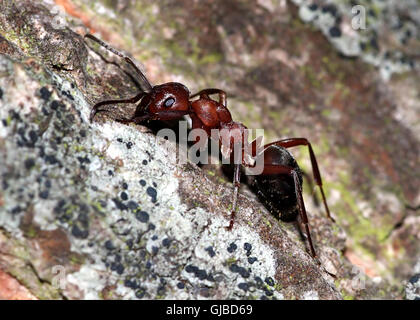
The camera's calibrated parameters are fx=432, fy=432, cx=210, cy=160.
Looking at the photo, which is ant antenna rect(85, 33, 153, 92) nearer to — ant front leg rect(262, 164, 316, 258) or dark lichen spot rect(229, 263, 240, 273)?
ant front leg rect(262, 164, 316, 258)

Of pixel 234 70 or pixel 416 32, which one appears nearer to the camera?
pixel 234 70

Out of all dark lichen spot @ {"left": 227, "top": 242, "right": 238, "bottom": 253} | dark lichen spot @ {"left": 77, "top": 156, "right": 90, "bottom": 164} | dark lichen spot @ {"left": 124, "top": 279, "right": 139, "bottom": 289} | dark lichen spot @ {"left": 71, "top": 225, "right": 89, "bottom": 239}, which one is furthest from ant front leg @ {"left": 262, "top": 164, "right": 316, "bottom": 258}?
dark lichen spot @ {"left": 71, "top": 225, "right": 89, "bottom": 239}

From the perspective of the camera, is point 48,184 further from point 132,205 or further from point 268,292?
point 268,292

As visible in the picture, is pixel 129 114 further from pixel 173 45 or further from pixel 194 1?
pixel 194 1

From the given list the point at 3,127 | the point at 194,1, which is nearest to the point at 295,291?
the point at 3,127

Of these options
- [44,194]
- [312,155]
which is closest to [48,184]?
[44,194]

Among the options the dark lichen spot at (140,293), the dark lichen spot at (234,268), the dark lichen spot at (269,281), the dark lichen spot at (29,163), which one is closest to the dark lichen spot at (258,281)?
the dark lichen spot at (269,281)
